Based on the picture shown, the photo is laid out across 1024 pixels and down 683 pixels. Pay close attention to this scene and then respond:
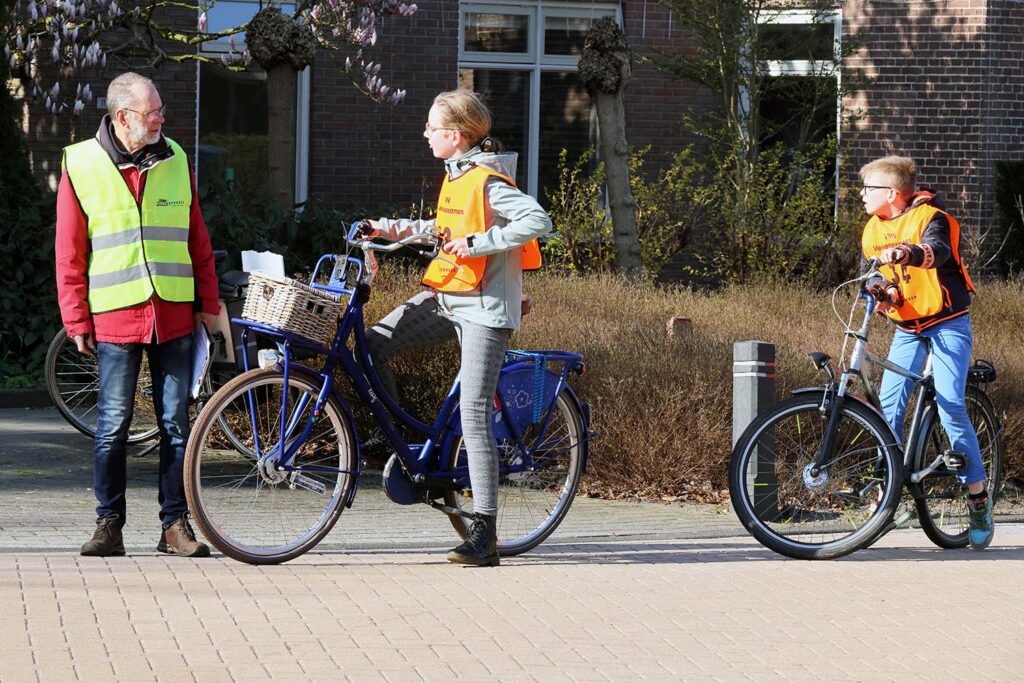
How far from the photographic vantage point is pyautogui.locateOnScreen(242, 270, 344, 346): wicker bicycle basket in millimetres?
6109

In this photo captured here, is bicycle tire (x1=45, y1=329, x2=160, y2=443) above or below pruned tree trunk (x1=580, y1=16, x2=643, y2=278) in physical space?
below

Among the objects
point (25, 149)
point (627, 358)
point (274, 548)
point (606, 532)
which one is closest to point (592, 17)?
point (25, 149)

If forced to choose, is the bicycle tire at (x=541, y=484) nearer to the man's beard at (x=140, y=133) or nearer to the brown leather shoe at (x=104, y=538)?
the brown leather shoe at (x=104, y=538)

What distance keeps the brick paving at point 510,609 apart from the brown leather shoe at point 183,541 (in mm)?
50

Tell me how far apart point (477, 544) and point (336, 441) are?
68 cm

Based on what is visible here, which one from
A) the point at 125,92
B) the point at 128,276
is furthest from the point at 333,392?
the point at 125,92

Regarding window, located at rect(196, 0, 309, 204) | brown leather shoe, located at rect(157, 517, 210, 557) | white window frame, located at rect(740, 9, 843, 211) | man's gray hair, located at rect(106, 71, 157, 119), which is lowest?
brown leather shoe, located at rect(157, 517, 210, 557)

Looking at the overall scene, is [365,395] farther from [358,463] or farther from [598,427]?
[598,427]

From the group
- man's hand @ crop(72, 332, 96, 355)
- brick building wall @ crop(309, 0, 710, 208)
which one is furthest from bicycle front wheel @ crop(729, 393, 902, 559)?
brick building wall @ crop(309, 0, 710, 208)

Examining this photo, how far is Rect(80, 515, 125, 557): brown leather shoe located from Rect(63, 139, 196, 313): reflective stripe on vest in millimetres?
817

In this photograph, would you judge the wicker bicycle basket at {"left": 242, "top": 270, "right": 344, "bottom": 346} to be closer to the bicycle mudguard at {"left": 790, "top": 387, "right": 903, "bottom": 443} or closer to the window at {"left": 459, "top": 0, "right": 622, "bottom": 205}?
the bicycle mudguard at {"left": 790, "top": 387, "right": 903, "bottom": 443}

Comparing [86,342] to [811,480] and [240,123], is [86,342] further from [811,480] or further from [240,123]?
[240,123]

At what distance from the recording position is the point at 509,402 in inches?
261

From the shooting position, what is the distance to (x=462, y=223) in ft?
20.6
